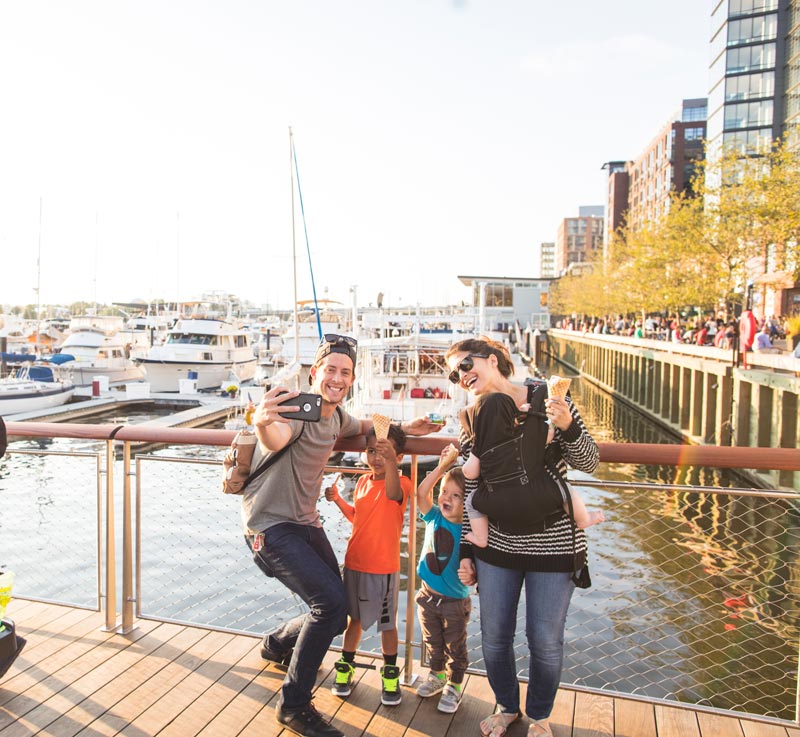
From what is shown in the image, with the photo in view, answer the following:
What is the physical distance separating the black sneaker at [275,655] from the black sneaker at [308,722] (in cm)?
55

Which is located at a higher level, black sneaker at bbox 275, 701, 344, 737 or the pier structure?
black sneaker at bbox 275, 701, 344, 737

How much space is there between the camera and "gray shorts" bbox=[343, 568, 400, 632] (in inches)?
133

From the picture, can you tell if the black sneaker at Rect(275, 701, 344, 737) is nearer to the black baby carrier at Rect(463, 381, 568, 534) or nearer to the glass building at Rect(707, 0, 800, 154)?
the black baby carrier at Rect(463, 381, 568, 534)

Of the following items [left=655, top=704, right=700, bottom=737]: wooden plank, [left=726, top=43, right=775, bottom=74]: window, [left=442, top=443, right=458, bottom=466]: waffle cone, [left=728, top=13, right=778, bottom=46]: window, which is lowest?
[left=655, top=704, right=700, bottom=737]: wooden plank

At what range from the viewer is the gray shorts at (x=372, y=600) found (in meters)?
3.38

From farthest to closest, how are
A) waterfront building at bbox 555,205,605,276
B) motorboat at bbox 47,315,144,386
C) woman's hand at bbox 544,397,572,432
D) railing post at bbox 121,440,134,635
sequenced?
waterfront building at bbox 555,205,605,276, motorboat at bbox 47,315,144,386, railing post at bbox 121,440,134,635, woman's hand at bbox 544,397,572,432

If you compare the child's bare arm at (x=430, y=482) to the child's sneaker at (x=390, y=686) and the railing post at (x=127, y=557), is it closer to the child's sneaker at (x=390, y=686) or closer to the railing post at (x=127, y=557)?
the child's sneaker at (x=390, y=686)

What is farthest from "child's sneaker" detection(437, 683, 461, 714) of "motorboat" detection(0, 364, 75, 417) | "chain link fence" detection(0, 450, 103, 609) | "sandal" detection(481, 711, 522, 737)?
"motorboat" detection(0, 364, 75, 417)

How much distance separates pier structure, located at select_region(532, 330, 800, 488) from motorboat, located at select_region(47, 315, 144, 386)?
2600 cm

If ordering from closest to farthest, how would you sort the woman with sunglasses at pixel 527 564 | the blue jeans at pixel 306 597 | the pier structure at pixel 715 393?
the woman with sunglasses at pixel 527 564 → the blue jeans at pixel 306 597 → the pier structure at pixel 715 393

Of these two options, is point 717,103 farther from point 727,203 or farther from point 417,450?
point 417,450

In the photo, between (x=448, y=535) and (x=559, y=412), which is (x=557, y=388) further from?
Result: (x=448, y=535)

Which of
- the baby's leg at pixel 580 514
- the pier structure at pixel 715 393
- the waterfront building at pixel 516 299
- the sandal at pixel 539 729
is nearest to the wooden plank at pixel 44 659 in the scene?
the sandal at pixel 539 729

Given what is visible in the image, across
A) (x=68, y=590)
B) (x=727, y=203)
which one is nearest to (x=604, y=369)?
(x=727, y=203)
